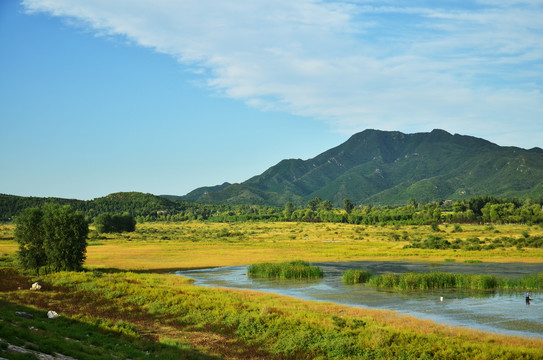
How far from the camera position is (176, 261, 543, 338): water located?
117ft

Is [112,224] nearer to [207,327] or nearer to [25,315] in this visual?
A: [25,315]

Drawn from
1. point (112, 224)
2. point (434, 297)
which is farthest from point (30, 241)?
point (112, 224)

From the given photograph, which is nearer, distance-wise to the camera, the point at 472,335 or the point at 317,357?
the point at 317,357

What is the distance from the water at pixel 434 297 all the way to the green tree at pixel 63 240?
1511cm

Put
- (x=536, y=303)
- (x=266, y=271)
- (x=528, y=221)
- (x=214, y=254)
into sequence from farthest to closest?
(x=528, y=221), (x=214, y=254), (x=266, y=271), (x=536, y=303)

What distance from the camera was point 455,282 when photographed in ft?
172

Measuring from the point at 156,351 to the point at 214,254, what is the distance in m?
66.2

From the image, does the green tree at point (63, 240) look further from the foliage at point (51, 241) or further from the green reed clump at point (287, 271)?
the green reed clump at point (287, 271)

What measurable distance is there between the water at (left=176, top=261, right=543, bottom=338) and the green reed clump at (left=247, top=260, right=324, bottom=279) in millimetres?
1556

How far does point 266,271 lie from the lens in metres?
65.2

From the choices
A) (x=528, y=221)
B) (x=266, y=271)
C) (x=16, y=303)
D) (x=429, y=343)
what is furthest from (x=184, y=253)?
(x=528, y=221)

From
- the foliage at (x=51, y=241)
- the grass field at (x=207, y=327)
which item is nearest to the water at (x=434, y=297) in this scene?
the grass field at (x=207, y=327)

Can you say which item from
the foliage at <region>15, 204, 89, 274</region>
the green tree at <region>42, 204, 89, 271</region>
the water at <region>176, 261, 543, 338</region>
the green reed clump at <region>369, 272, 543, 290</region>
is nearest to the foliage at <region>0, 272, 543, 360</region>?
the water at <region>176, 261, 543, 338</region>

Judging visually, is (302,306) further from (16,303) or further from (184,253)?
(184,253)
